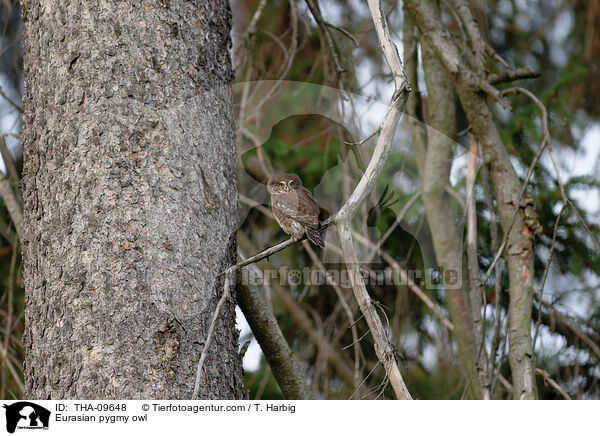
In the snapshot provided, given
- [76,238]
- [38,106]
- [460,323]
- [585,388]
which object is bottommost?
[585,388]

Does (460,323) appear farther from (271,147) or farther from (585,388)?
(271,147)

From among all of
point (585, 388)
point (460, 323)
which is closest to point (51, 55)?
point (460, 323)

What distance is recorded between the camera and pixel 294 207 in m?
1.41

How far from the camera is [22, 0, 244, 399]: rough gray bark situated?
118cm

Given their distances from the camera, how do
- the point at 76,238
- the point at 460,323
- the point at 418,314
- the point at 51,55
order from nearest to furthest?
1. the point at 76,238
2. the point at 51,55
3. the point at 460,323
4. the point at 418,314

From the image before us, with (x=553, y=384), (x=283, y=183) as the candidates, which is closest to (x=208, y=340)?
(x=283, y=183)

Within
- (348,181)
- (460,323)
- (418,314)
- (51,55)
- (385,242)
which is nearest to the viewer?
(51,55)

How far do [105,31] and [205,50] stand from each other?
0.74ft

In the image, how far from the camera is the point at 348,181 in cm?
162
